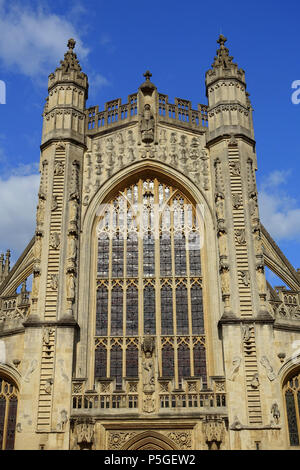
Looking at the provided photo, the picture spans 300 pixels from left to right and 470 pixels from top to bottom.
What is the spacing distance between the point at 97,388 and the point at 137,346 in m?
2.40

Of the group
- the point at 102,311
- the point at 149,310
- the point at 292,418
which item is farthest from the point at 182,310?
the point at 292,418

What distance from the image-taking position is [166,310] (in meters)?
20.2

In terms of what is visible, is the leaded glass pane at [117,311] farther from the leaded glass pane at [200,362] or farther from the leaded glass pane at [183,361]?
the leaded glass pane at [200,362]

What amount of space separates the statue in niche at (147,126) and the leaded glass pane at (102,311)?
6.15 meters

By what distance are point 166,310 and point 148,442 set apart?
4.74m

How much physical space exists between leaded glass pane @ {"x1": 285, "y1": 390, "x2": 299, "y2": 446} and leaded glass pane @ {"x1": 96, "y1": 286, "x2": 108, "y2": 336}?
21.0 feet

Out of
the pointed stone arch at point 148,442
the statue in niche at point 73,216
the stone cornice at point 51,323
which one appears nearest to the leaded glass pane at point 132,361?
the stone cornice at point 51,323

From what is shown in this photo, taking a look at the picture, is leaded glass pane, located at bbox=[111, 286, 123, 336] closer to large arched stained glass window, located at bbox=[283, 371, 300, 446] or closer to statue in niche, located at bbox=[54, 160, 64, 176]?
statue in niche, located at bbox=[54, 160, 64, 176]

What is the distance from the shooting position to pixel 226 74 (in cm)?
2302

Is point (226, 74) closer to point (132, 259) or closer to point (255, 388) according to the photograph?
point (132, 259)

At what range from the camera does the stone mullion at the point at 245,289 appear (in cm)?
1731
